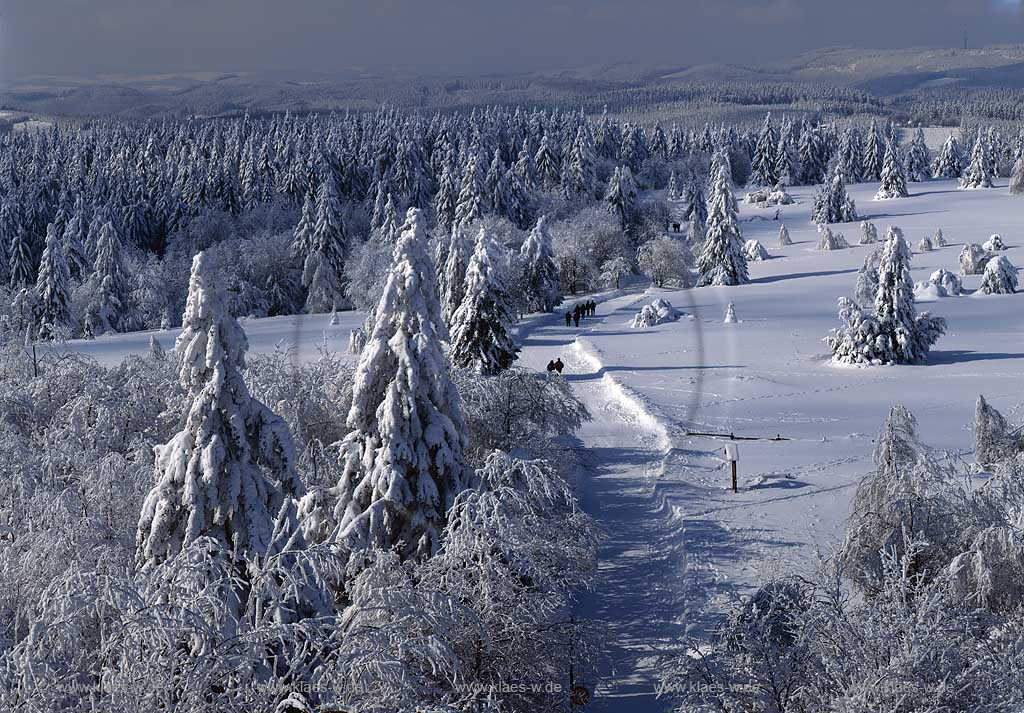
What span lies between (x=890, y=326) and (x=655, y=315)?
1512 centimetres

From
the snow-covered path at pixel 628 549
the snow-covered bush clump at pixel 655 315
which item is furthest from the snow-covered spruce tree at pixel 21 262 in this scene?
the snow-covered path at pixel 628 549

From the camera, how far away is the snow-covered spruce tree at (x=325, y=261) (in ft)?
249

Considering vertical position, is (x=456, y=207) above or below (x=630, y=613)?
above

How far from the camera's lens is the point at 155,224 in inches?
3809

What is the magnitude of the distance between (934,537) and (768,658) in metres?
6.22

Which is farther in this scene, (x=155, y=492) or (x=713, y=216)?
(x=713, y=216)

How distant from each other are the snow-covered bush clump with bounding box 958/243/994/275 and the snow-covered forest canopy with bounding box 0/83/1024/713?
0.18 metres

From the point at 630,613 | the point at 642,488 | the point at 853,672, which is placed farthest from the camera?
the point at 642,488

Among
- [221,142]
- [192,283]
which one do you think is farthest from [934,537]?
[221,142]

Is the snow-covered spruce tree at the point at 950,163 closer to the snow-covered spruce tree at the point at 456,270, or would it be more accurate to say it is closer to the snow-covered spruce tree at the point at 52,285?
the snow-covered spruce tree at the point at 456,270

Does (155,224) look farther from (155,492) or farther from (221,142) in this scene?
(155,492)

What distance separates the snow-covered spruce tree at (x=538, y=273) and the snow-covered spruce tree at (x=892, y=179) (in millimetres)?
59512

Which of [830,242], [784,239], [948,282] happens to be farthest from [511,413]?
[784,239]

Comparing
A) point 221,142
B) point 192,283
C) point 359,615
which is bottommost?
point 359,615
